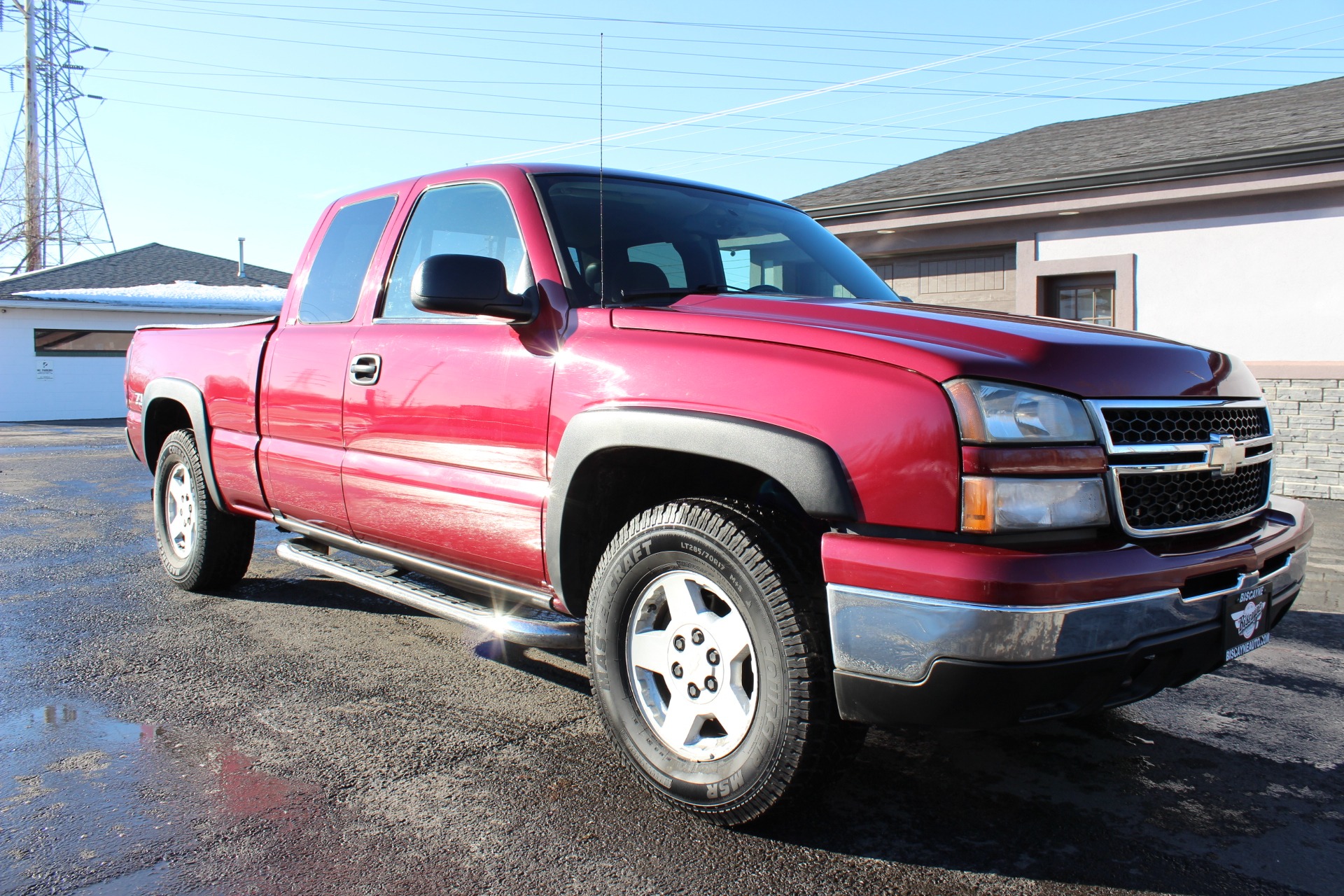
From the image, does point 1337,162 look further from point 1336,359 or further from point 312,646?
point 312,646

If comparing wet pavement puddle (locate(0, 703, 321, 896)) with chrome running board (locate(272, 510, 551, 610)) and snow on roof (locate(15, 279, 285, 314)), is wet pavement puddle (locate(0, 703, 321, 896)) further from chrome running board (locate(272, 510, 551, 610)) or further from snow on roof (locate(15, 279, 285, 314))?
snow on roof (locate(15, 279, 285, 314))

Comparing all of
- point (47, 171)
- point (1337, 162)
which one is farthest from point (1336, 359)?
point (47, 171)

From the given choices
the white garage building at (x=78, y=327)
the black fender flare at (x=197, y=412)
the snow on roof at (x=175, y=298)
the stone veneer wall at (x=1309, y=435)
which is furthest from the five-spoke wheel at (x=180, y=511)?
the snow on roof at (x=175, y=298)

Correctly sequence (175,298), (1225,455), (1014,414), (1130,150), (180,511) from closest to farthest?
(1014,414) < (1225,455) < (180,511) < (1130,150) < (175,298)

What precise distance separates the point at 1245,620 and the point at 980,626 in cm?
90

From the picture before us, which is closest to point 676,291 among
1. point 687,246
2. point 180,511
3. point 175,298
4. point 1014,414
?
point 687,246

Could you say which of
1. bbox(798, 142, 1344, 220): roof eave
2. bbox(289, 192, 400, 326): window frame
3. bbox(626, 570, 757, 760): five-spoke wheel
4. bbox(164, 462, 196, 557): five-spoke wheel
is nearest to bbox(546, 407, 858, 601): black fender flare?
bbox(626, 570, 757, 760): five-spoke wheel

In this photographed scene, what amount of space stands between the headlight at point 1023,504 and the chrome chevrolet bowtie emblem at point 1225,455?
20.1 inches

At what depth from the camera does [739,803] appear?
267cm

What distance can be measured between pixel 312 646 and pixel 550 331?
2218 millimetres

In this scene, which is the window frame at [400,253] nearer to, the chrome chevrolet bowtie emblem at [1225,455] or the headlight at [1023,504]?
the headlight at [1023,504]

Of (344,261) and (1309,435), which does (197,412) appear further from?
(1309,435)

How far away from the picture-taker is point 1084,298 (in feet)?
37.6

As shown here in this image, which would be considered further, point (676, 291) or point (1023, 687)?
point (676, 291)
